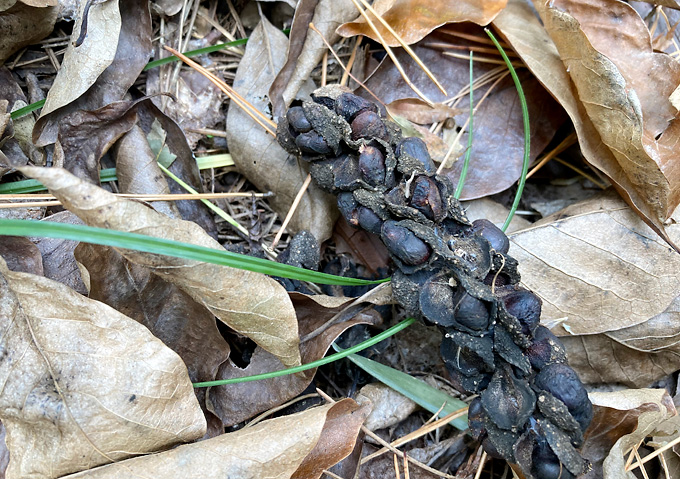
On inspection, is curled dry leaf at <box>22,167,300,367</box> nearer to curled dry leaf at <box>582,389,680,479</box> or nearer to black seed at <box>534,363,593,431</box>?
black seed at <box>534,363,593,431</box>

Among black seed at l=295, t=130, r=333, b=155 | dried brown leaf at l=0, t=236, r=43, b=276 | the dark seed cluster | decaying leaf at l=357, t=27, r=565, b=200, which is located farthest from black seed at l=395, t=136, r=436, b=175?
dried brown leaf at l=0, t=236, r=43, b=276

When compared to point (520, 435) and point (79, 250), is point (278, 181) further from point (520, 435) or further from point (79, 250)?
point (520, 435)

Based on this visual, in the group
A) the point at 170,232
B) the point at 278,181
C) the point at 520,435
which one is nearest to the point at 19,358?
the point at 170,232

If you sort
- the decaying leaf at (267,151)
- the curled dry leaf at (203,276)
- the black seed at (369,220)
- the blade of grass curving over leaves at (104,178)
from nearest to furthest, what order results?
1. the curled dry leaf at (203,276)
2. the black seed at (369,220)
3. the blade of grass curving over leaves at (104,178)
4. the decaying leaf at (267,151)

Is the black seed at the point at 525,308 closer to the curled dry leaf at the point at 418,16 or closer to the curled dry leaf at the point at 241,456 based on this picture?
the curled dry leaf at the point at 241,456

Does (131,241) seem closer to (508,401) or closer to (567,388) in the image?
(508,401)

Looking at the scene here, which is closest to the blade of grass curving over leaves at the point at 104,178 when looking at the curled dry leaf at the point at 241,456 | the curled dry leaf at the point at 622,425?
the curled dry leaf at the point at 241,456
